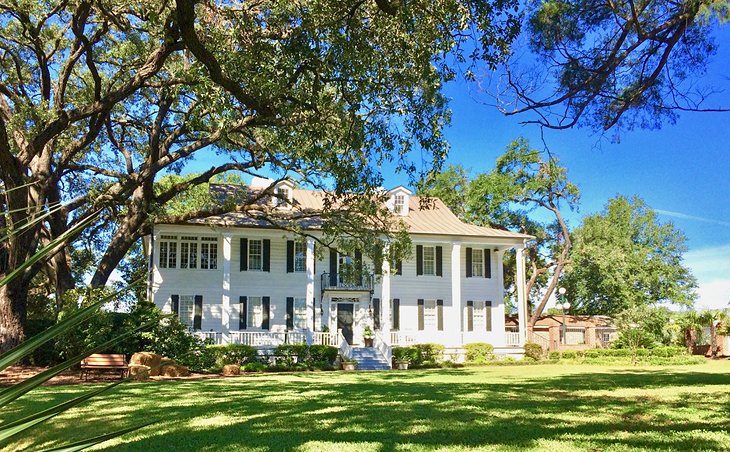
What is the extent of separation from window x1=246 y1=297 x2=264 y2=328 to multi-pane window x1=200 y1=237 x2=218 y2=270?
230 cm

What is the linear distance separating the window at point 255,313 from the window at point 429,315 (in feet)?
26.0

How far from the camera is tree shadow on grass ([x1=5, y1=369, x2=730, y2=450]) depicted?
7.17 metres

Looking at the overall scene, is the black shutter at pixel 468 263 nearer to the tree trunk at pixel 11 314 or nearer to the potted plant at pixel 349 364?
the potted plant at pixel 349 364

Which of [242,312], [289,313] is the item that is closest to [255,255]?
[242,312]

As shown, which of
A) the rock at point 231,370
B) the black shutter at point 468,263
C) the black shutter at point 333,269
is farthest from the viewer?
the black shutter at point 468,263

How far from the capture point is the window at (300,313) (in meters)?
28.5

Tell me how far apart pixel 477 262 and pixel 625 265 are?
15.1 m

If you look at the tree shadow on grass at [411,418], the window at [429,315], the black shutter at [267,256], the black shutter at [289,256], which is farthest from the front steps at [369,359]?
the tree shadow on grass at [411,418]

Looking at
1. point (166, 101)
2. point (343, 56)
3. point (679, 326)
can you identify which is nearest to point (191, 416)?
point (343, 56)

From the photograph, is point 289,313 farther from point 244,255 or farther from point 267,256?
point 244,255

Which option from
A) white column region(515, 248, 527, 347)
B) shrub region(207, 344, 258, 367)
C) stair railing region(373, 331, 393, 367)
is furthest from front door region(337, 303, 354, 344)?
white column region(515, 248, 527, 347)

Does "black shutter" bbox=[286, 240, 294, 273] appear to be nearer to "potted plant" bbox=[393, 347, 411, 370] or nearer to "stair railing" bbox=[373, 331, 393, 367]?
"stair railing" bbox=[373, 331, 393, 367]

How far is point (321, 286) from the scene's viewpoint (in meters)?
29.1

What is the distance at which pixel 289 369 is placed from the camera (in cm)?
2450
